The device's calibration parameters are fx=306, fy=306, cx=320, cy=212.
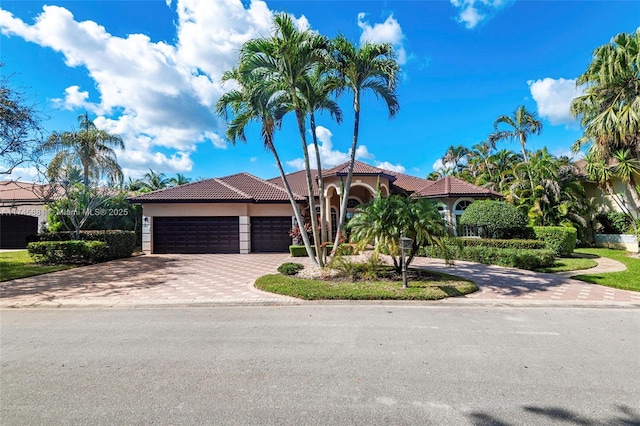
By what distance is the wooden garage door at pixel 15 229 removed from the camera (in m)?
23.6

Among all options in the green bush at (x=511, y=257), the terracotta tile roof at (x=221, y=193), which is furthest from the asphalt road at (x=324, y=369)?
the terracotta tile roof at (x=221, y=193)

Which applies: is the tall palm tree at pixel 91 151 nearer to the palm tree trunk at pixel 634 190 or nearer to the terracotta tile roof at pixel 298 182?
the terracotta tile roof at pixel 298 182

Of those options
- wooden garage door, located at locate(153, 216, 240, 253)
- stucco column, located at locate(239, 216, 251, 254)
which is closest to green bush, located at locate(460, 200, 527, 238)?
stucco column, located at locate(239, 216, 251, 254)

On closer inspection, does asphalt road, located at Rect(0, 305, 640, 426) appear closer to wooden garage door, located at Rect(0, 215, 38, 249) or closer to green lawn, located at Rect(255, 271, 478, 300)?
green lawn, located at Rect(255, 271, 478, 300)

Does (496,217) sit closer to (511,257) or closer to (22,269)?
(511,257)

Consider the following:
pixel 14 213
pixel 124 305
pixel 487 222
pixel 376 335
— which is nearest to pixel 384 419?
pixel 376 335

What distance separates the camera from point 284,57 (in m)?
9.25

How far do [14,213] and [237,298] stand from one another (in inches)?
1052

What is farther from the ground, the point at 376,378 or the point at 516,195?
the point at 516,195

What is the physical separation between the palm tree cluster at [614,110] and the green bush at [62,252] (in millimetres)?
26135

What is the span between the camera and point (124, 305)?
7.40 metres

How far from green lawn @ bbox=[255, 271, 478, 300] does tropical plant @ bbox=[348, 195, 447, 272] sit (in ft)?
3.24

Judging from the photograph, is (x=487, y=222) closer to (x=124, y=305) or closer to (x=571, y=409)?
(x=571, y=409)

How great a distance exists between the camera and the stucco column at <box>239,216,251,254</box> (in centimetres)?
1956
